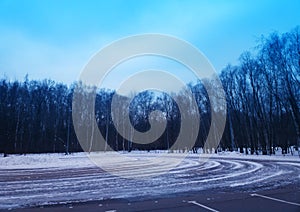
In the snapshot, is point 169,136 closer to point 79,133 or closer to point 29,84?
point 79,133

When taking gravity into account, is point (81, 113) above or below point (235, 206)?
above

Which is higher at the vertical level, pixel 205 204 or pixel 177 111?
pixel 177 111

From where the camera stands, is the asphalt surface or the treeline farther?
the treeline

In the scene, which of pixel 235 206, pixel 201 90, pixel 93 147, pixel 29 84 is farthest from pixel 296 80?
pixel 29 84

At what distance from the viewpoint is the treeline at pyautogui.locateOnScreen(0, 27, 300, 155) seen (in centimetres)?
3781

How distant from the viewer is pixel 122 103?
2726 inches

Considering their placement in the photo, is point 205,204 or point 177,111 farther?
point 177,111

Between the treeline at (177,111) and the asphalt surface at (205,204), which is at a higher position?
the treeline at (177,111)

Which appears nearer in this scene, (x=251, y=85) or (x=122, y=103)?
(x=251, y=85)

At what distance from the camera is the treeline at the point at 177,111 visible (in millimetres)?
37812

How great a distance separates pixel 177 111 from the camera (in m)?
67.9

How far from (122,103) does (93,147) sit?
13.9 metres

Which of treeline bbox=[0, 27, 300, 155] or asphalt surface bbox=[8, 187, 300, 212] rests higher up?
treeline bbox=[0, 27, 300, 155]

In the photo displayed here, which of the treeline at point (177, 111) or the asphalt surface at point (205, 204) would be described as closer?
the asphalt surface at point (205, 204)
